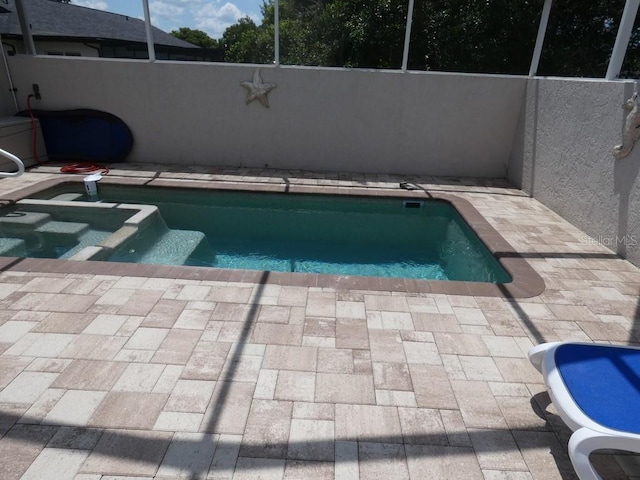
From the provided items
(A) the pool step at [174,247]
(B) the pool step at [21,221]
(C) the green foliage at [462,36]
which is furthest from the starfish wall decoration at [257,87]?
(B) the pool step at [21,221]

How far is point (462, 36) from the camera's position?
1092 centimetres

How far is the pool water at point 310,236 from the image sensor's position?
5.35 m

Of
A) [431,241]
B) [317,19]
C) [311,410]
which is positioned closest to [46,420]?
[311,410]

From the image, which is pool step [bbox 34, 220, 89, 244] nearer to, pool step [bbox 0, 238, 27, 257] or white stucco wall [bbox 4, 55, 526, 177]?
pool step [bbox 0, 238, 27, 257]

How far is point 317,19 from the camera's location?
12.2 meters

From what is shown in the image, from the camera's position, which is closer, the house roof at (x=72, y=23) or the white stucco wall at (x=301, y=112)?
the white stucco wall at (x=301, y=112)

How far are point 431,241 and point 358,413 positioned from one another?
13.4ft

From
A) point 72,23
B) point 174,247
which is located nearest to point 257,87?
point 174,247

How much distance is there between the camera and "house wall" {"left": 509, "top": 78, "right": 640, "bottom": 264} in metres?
4.96

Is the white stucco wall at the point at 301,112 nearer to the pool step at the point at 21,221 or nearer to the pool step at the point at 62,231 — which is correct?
the pool step at the point at 21,221

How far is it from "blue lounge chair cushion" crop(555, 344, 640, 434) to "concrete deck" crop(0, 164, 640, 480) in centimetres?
38

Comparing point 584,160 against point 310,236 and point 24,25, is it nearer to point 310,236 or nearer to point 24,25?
point 310,236

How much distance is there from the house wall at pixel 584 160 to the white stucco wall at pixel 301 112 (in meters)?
0.98

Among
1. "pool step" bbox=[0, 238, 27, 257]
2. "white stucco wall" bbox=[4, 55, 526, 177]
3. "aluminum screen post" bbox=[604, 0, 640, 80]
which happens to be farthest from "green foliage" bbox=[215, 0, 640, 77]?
"pool step" bbox=[0, 238, 27, 257]
